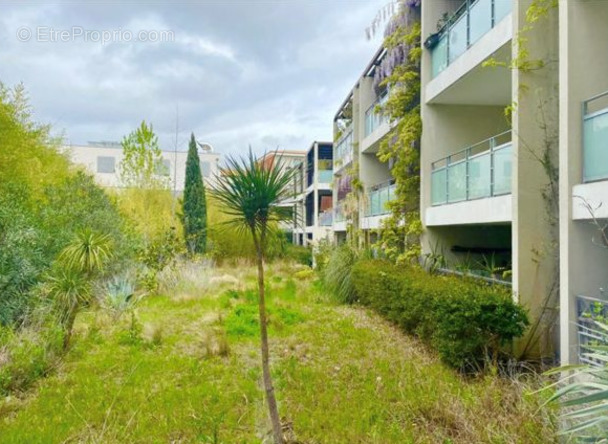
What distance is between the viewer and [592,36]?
5.74m

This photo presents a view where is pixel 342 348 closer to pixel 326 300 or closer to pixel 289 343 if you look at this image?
pixel 289 343

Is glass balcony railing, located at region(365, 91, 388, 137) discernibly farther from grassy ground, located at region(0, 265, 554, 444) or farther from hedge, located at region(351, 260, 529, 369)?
hedge, located at region(351, 260, 529, 369)

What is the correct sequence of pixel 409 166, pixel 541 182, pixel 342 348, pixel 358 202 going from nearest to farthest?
pixel 541 182
pixel 342 348
pixel 409 166
pixel 358 202

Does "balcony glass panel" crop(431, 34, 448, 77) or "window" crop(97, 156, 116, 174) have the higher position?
"window" crop(97, 156, 116, 174)

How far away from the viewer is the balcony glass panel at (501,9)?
24.6 feet

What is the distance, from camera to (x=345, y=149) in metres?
21.4

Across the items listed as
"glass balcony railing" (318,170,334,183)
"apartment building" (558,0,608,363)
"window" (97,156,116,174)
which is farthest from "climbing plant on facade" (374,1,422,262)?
"window" (97,156,116,174)

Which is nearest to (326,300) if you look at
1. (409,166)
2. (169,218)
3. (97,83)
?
(409,166)

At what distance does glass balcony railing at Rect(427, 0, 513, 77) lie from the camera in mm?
7941

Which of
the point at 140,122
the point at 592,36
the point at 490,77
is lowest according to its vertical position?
the point at 592,36

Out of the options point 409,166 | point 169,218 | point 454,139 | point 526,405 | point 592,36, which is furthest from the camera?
point 169,218

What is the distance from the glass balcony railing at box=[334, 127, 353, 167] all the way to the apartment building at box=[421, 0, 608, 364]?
9.06 metres

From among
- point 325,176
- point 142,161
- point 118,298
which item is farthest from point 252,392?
point 325,176

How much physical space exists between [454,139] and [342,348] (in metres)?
6.52
